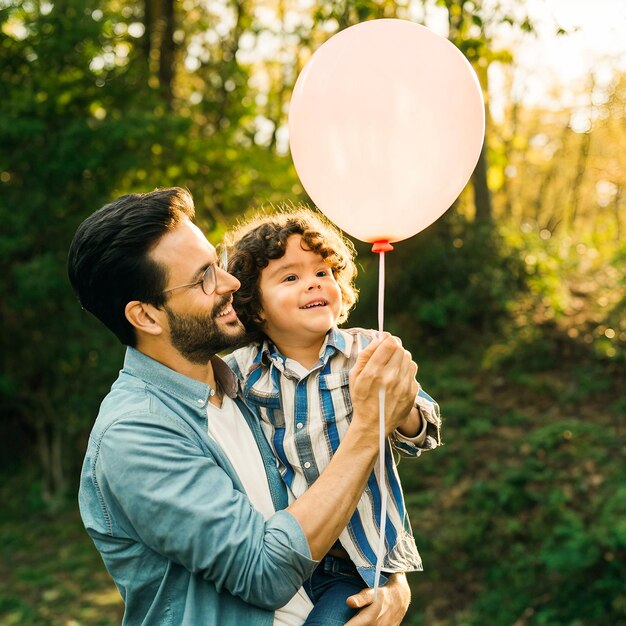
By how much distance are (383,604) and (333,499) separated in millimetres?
470

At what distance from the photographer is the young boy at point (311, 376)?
7.22 ft

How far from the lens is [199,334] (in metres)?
2.07

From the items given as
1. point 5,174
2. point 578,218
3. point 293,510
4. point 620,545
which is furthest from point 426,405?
point 578,218

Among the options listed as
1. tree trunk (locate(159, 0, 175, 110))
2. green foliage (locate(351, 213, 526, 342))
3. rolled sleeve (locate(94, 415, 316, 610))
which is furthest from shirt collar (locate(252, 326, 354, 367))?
tree trunk (locate(159, 0, 175, 110))

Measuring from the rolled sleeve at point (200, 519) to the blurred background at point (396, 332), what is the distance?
120 inches

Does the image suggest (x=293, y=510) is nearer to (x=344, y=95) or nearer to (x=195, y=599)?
(x=195, y=599)

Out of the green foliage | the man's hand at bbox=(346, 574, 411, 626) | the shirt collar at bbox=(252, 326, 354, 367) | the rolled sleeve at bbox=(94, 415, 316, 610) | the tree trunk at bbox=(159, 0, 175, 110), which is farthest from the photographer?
the tree trunk at bbox=(159, 0, 175, 110)

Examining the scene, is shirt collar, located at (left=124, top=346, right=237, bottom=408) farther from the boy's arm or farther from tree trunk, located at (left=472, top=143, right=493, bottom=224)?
tree trunk, located at (left=472, top=143, right=493, bottom=224)

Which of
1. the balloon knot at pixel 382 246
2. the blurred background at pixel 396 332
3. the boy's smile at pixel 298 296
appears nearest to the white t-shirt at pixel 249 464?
the boy's smile at pixel 298 296

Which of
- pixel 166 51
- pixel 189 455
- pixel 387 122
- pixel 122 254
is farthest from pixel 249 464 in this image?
pixel 166 51

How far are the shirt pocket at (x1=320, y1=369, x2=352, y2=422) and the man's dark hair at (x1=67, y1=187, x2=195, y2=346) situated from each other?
0.53 metres

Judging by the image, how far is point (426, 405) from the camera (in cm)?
228

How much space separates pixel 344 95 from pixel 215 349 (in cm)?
73

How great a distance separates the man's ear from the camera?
2055mm
